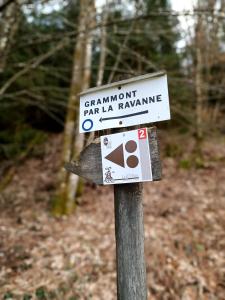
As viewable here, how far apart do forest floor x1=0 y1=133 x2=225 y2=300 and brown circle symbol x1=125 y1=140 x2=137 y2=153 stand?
223 cm

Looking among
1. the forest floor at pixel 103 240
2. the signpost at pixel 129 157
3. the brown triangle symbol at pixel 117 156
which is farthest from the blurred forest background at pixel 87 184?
the brown triangle symbol at pixel 117 156

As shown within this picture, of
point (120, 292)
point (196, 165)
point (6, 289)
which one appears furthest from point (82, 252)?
point (196, 165)

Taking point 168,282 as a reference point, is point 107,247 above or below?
above

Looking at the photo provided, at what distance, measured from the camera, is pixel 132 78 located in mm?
1931

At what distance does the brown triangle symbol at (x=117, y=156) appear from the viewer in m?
1.89

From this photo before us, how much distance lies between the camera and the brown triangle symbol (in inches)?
74.4

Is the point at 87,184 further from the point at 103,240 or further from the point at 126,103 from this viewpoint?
the point at 126,103

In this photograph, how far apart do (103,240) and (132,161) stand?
299 centimetres

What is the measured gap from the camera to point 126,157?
73.9 inches

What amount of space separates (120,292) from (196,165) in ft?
19.4

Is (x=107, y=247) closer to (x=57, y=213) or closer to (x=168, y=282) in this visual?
(x=168, y=282)

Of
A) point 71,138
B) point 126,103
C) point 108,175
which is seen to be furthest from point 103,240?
point 126,103

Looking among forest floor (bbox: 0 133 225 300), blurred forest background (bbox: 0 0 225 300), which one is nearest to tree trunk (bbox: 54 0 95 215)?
blurred forest background (bbox: 0 0 225 300)

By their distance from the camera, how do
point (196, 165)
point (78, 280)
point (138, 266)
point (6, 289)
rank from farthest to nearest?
point (196, 165) → point (78, 280) → point (6, 289) → point (138, 266)
